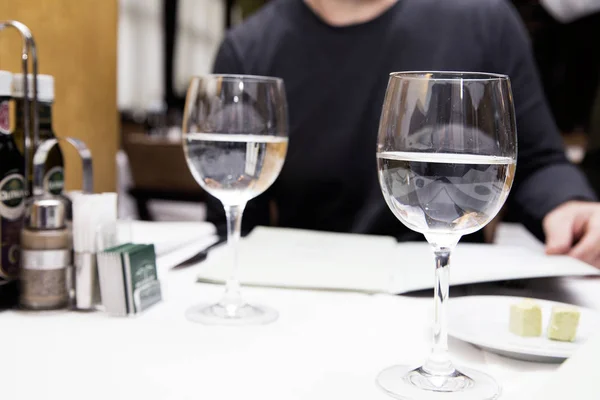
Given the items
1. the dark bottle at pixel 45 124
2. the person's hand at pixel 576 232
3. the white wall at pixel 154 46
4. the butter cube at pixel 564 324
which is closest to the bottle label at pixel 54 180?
the dark bottle at pixel 45 124

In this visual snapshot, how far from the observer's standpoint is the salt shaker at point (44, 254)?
60 centimetres

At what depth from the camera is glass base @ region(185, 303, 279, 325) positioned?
0.60 metres

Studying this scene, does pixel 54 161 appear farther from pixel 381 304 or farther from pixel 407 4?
pixel 407 4

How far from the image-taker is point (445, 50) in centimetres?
141

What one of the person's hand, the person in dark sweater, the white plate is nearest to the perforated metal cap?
the white plate

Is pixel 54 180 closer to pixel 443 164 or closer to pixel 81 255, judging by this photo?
pixel 81 255

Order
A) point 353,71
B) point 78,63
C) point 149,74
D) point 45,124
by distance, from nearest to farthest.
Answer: point 45,124 < point 78,63 < point 353,71 < point 149,74

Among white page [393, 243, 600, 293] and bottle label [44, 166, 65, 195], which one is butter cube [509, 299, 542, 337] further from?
bottle label [44, 166, 65, 195]

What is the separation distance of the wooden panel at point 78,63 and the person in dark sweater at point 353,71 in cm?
35

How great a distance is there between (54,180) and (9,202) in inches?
3.2

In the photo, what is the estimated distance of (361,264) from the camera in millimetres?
805

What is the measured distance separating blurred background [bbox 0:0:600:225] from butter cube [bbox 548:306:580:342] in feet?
1.67

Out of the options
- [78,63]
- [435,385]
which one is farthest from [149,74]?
[435,385]

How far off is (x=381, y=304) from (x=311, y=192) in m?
0.73
